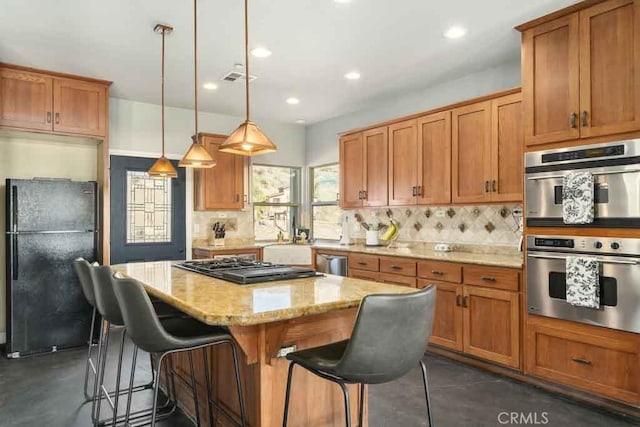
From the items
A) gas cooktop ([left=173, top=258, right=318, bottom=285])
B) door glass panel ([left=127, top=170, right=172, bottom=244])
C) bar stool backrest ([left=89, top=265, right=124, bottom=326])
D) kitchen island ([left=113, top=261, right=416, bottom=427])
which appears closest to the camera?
kitchen island ([left=113, top=261, right=416, bottom=427])

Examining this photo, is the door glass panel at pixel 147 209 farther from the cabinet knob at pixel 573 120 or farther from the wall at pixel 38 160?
the cabinet knob at pixel 573 120

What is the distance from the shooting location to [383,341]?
155cm

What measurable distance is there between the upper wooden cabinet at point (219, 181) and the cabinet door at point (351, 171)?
1.34 meters

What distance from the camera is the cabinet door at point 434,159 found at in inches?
162

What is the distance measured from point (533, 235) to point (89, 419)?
10.5ft

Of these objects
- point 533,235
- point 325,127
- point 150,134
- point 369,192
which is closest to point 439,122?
point 369,192

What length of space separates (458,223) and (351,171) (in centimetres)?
144

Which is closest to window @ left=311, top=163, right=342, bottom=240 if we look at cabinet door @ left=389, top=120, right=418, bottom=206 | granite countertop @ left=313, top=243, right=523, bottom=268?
granite countertop @ left=313, top=243, right=523, bottom=268

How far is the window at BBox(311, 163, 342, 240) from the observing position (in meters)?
6.12

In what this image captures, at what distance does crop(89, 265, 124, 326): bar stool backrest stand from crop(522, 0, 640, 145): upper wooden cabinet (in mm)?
2921

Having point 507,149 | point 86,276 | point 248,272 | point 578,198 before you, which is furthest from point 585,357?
point 86,276

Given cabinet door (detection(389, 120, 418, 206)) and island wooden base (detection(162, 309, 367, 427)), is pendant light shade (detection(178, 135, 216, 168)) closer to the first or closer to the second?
island wooden base (detection(162, 309, 367, 427))

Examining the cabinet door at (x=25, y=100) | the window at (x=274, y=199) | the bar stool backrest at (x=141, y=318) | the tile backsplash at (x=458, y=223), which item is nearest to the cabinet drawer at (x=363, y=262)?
the tile backsplash at (x=458, y=223)

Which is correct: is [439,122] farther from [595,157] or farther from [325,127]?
[325,127]
